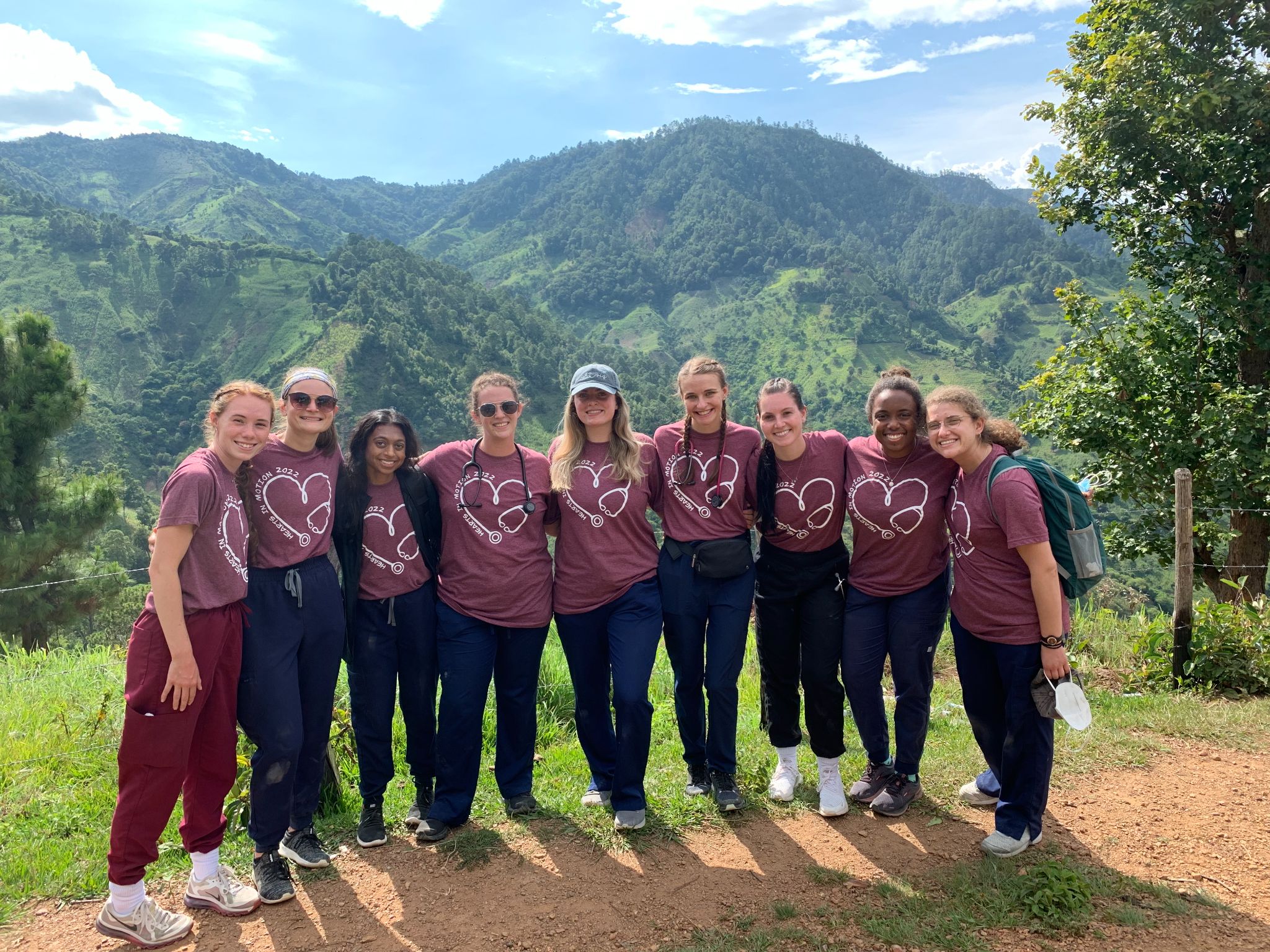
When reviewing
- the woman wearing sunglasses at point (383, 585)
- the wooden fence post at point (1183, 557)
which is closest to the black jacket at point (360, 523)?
the woman wearing sunglasses at point (383, 585)

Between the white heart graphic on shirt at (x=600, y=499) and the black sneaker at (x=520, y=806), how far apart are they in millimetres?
1344

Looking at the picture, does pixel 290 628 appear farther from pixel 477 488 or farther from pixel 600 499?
pixel 600 499

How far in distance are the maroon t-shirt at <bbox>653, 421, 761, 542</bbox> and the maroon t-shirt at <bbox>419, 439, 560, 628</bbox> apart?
57 cm

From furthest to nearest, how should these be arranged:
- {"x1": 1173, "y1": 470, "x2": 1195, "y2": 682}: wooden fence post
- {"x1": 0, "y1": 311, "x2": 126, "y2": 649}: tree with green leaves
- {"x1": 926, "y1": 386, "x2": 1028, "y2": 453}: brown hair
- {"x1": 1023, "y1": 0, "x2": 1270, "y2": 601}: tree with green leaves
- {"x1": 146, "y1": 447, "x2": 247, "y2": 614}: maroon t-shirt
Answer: {"x1": 0, "y1": 311, "x2": 126, "y2": 649}: tree with green leaves < {"x1": 1023, "y1": 0, "x2": 1270, "y2": 601}: tree with green leaves < {"x1": 1173, "y1": 470, "x2": 1195, "y2": 682}: wooden fence post < {"x1": 926, "y1": 386, "x2": 1028, "y2": 453}: brown hair < {"x1": 146, "y1": 447, "x2": 247, "y2": 614}: maroon t-shirt

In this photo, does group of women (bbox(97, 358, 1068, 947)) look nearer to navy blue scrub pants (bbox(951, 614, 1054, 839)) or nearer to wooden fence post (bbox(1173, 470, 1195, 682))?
navy blue scrub pants (bbox(951, 614, 1054, 839))

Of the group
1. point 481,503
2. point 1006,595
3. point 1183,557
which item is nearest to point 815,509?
point 1006,595

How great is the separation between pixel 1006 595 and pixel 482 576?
2.12 metres

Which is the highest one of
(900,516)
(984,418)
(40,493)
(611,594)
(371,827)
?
(984,418)

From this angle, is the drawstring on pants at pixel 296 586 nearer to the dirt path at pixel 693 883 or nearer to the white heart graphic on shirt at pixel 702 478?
the dirt path at pixel 693 883

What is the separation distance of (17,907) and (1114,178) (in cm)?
1056

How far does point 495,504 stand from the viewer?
3.56 m

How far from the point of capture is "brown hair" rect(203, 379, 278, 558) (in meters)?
3.02

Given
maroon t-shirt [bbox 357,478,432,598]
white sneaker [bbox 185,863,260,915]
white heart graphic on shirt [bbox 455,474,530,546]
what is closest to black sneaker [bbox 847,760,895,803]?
white heart graphic on shirt [bbox 455,474,530,546]

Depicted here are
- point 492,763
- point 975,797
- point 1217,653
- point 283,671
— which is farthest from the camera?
point 1217,653
